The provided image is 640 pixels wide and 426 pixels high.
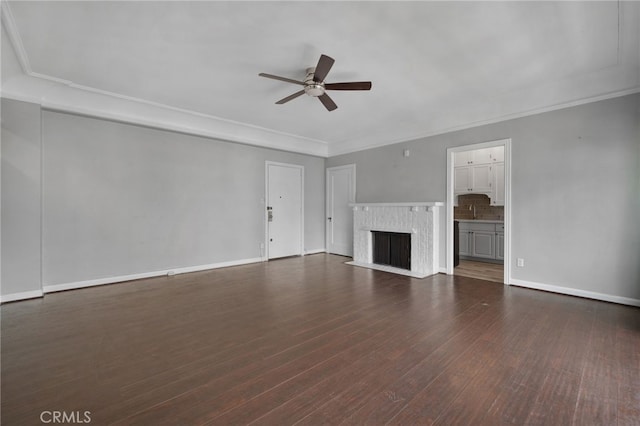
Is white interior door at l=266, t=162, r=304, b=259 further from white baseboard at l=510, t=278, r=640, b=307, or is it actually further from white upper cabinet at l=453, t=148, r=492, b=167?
white baseboard at l=510, t=278, r=640, b=307

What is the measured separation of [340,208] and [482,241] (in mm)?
3235

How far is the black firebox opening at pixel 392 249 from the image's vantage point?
206 inches

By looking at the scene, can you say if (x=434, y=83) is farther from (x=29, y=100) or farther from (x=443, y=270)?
(x=29, y=100)

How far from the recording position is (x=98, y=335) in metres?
2.59

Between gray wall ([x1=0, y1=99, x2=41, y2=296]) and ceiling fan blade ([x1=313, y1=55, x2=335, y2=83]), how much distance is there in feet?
12.1

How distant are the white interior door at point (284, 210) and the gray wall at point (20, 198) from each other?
143 inches

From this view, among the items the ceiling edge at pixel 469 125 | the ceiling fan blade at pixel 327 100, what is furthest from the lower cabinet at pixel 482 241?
the ceiling fan blade at pixel 327 100

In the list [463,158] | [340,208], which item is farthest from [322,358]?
[463,158]

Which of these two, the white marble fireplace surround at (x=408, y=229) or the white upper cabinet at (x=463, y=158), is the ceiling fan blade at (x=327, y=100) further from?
the white upper cabinet at (x=463, y=158)

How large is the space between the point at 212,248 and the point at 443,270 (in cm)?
431

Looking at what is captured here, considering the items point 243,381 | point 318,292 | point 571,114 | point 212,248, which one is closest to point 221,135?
point 212,248

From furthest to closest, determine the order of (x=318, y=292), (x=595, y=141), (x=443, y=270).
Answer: (x=443, y=270), (x=318, y=292), (x=595, y=141)

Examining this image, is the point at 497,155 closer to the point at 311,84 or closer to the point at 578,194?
the point at 578,194

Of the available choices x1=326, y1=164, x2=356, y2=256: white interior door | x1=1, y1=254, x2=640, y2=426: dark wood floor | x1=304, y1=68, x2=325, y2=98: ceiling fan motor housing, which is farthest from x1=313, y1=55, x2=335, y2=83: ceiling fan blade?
x1=326, y1=164, x2=356, y2=256: white interior door
